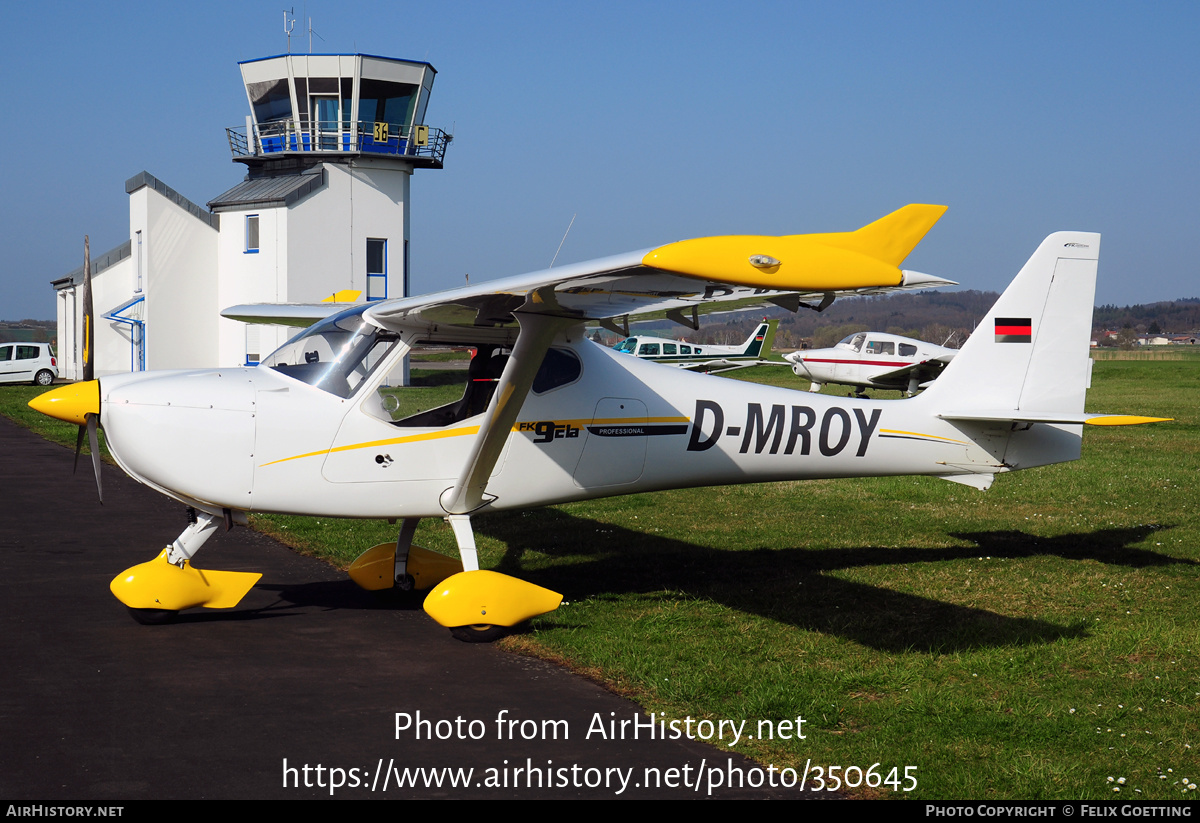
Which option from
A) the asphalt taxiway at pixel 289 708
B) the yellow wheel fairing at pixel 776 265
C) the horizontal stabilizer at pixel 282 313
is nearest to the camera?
the yellow wheel fairing at pixel 776 265

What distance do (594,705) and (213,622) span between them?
309 cm

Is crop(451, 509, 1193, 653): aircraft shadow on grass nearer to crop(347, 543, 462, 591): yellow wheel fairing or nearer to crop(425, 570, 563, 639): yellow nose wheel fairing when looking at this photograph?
crop(347, 543, 462, 591): yellow wheel fairing

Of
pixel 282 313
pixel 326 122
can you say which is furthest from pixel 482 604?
pixel 326 122

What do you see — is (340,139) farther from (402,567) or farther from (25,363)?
(402,567)

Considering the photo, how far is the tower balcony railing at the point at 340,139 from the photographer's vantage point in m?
36.2

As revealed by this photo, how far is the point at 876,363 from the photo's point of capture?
3238cm

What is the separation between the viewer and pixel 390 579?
7.84 metres

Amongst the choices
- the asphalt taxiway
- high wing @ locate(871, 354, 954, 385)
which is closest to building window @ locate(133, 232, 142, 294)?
high wing @ locate(871, 354, 954, 385)

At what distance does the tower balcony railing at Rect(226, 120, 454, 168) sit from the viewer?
36.2 metres

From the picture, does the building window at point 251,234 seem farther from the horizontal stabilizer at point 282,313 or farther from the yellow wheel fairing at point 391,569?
the yellow wheel fairing at point 391,569

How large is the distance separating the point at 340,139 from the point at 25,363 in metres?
15.4

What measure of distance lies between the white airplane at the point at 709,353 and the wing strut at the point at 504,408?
32.6m

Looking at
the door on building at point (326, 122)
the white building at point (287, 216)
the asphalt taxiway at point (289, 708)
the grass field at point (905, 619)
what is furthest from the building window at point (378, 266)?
the asphalt taxiway at point (289, 708)
